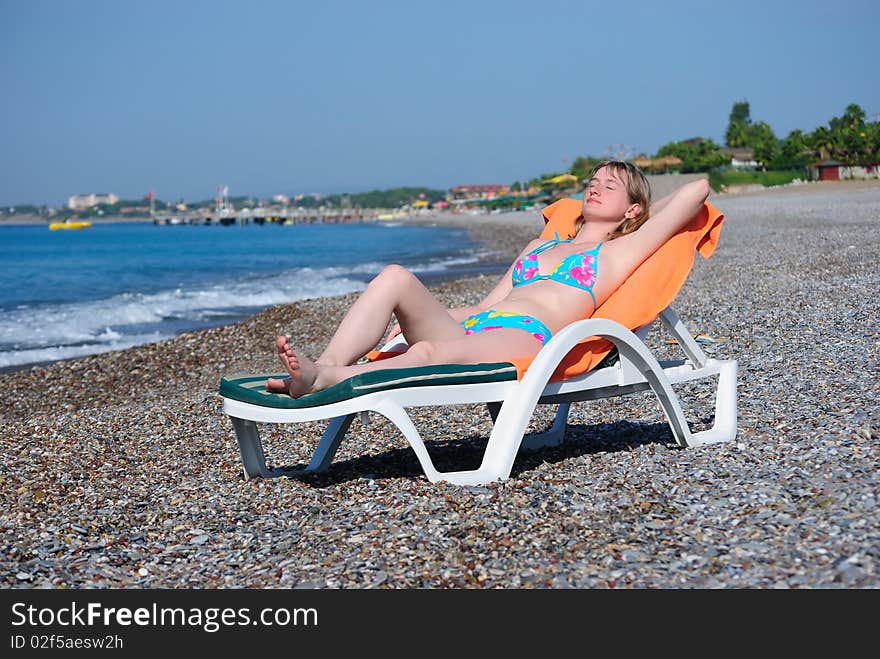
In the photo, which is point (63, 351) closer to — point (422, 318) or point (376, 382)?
point (422, 318)

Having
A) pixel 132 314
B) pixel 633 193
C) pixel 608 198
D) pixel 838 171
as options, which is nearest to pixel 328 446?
pixel 608 198

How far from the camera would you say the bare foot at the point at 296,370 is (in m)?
3.66

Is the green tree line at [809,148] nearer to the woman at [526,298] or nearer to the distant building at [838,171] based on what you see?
the distant building at [838,171]

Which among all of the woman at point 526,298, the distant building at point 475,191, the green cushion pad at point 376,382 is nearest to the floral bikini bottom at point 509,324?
the woman at point 526,298

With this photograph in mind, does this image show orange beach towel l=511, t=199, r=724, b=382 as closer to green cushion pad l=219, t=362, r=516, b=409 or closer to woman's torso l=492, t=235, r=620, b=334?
woman's torso l=492, t=235, r=620, b=334

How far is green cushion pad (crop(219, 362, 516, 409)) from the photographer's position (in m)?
3.78

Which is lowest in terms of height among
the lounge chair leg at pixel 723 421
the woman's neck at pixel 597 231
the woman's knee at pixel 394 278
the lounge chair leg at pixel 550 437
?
the lounge chair leg at pixel 550 437

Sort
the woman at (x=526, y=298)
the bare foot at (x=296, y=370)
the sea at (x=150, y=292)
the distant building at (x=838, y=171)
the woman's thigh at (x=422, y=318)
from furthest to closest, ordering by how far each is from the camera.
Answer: the distant building at (x=838, y=171)
the sea at (x=150, y=292)
the woman's thigh at (x=422, y=318)
the woman at (x=526, y=298)
the bare foot at (x=296, y=370)

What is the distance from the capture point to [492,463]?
13.4 ft

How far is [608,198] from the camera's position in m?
4.96

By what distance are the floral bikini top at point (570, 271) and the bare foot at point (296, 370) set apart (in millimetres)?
1446
